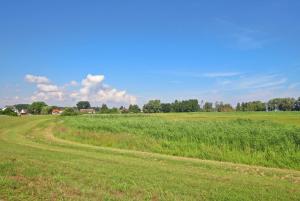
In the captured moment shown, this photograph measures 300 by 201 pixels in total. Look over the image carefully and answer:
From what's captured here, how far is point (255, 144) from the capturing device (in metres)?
18.9

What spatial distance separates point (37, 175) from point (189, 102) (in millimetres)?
162705

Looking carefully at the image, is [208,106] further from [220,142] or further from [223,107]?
[220,142]

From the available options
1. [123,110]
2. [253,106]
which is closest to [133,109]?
[123,110]

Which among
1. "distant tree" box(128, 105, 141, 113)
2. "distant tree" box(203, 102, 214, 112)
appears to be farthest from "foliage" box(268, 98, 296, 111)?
"distant tree" box(128, 105, 141, 113)

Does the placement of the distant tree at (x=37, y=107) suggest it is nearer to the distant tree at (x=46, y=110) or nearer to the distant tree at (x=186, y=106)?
the distant tree at (x=46, y=110)

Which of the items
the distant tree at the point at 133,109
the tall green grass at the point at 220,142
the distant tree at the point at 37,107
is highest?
the distant tree at the point at 37,107

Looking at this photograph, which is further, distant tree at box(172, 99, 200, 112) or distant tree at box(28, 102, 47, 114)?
distant tree at box(172, 99, 200, 112)

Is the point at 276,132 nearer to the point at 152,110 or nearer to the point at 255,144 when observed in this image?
the point at 255,144

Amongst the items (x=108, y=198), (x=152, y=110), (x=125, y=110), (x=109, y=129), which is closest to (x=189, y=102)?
(x=152, y=110)

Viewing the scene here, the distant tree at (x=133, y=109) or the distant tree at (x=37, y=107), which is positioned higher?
the distant tree at (x=37, y=107)

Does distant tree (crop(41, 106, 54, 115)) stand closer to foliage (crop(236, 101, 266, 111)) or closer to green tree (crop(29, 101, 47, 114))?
green tree (crop(29, 101, 47, 114))

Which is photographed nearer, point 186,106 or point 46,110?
point 46,110

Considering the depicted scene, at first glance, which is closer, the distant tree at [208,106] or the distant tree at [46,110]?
the distant tree at [46,110]

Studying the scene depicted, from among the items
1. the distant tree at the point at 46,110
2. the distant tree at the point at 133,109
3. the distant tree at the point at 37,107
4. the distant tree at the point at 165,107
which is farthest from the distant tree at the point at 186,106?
the distant tree at the point at 37,107
